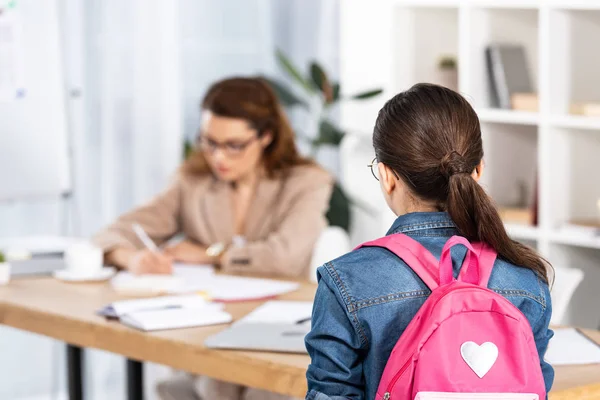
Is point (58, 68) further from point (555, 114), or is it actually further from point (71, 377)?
point (555, 114)

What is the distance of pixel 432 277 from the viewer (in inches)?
55.4

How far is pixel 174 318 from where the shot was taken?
2199 millimetres

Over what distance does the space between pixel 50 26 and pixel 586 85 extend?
5.98 ft

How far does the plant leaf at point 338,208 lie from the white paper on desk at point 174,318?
5.27 ft

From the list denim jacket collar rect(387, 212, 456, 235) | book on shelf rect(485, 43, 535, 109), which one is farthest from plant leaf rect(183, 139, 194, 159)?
denim jacket collar rect(387, 212, 456, 235)

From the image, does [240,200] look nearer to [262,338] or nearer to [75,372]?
[75,372]

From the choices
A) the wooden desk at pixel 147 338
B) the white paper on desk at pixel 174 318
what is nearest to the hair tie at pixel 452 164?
the wooden desk at pixel 147 338

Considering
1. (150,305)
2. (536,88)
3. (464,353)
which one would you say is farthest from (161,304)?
(536,88)

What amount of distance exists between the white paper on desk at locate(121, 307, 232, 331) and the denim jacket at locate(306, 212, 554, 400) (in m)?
0.80

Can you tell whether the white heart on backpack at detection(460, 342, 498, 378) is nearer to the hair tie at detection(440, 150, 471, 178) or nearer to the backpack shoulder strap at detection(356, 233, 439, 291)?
the backpack shoulder strap at detection(356, 233, 439, 291)

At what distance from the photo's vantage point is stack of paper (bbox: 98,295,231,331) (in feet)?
7.12

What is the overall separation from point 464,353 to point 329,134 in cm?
255

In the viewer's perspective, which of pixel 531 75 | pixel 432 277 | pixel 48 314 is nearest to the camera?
pixel 432 277

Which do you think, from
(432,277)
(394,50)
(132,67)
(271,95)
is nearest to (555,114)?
(394,50)
